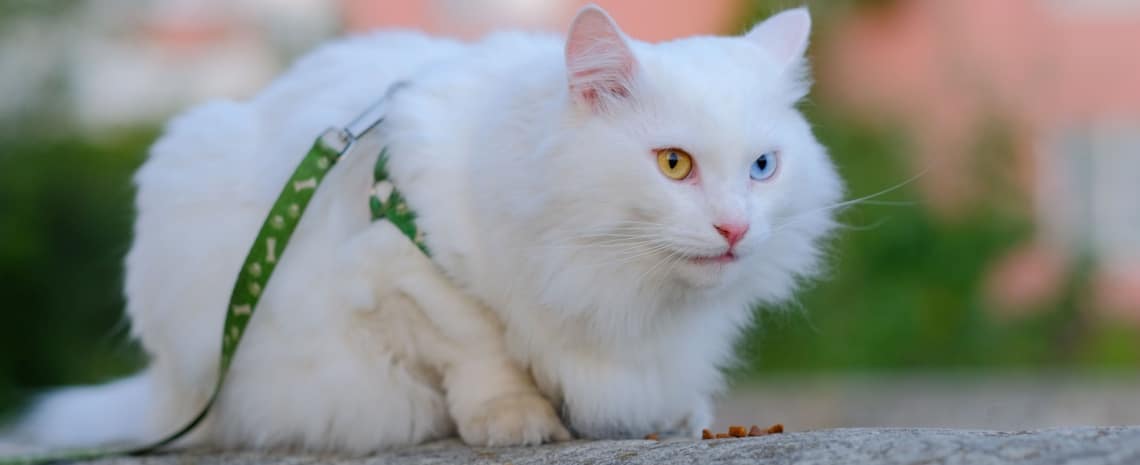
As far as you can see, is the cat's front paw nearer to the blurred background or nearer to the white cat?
the white cat

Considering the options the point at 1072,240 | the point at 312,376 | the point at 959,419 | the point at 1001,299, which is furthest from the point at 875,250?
the point at 312,376

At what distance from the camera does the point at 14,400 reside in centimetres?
594

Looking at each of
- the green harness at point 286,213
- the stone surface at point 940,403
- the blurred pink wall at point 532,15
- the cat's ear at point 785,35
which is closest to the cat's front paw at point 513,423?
the green harness at point 286,213

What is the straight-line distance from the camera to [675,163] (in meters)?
2.12

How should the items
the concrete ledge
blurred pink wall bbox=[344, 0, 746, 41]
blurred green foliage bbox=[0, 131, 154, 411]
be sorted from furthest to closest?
blurred pink wall bbox=[344, 0, 746, 41] → blurred green foliage bbox=[0, 131, 154, 411] → the concrete ledge

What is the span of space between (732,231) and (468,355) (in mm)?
710

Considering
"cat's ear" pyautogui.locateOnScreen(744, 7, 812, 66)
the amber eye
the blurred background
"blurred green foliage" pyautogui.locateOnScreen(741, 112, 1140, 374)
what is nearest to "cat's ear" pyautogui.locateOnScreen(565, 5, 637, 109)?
the amber eye

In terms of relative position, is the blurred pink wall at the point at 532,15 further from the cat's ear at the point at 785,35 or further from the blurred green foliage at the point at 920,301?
the cat's ear at the point at 785,35

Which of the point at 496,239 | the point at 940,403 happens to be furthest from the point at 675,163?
the point at 940,403

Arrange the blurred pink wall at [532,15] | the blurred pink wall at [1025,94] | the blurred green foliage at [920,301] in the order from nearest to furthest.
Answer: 1. the blurred green foliage at [920,301]
2. the blurred pink wall at [1025,94]
3. the blurred pink wall at [532,15]

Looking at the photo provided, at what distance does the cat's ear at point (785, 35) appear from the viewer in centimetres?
243

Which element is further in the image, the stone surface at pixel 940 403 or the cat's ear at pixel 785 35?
the stone surface at pixel 940 403

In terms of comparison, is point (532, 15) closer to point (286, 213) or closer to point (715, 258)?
point (286, 213)

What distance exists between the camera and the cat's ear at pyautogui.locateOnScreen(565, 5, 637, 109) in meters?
2.13
